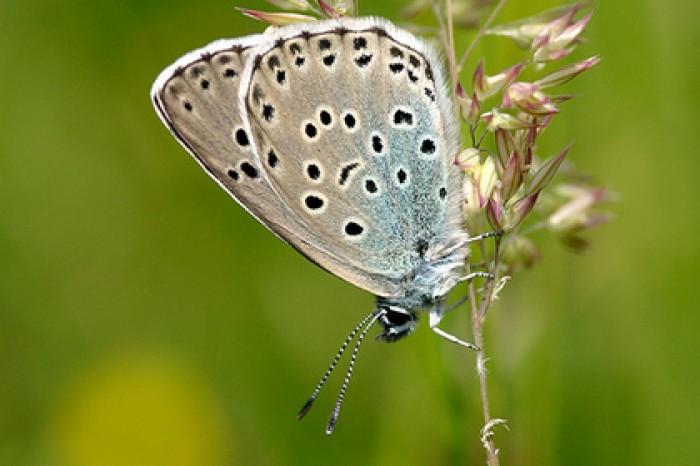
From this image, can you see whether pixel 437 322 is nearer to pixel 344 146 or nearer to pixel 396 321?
pixel 396 321

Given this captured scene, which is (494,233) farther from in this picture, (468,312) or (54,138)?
(54,138)

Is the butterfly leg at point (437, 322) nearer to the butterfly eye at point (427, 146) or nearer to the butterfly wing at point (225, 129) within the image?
the butterfly wing at point (225, 129)

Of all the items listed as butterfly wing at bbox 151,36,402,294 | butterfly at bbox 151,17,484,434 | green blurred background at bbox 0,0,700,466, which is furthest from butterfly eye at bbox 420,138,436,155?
green blurred background at bbox 0,0,700,466

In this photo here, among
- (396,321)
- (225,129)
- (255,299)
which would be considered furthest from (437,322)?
(255,299)

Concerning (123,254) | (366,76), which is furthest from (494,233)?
(123,254)

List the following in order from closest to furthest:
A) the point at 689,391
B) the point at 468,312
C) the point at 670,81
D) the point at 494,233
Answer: the point at 494,233, the point at 468,312, the point at 689,391, the point at 670,81

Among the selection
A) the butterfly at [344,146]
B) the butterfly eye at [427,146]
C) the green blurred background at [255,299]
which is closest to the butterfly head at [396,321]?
the butterfly at [344,146]
